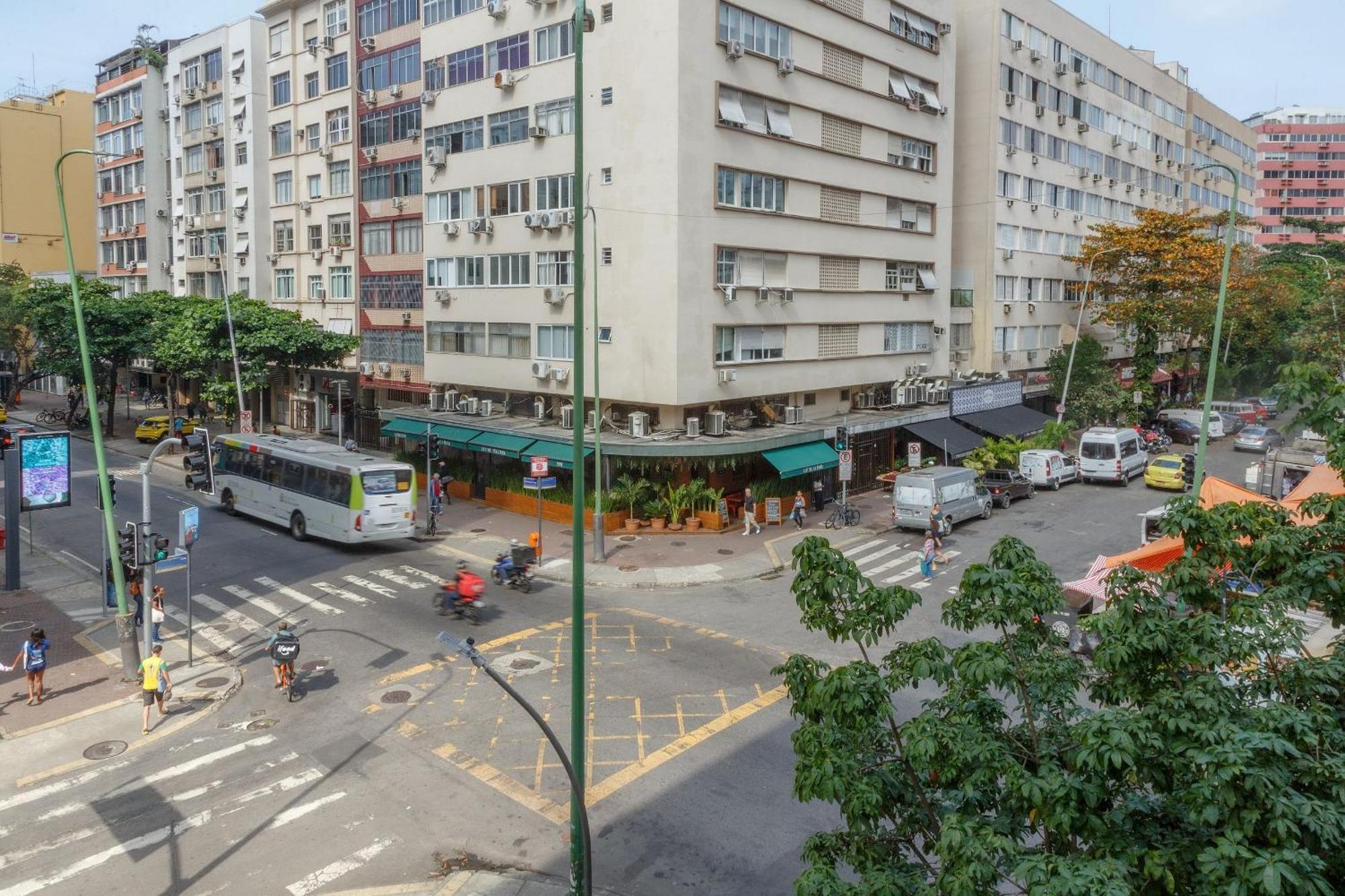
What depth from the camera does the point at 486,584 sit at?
2708 centimetres

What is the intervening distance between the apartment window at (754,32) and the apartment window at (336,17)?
948 inches

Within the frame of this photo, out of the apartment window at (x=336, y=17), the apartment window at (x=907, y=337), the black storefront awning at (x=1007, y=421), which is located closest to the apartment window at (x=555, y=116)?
the apartment window at (x=907, y=337)

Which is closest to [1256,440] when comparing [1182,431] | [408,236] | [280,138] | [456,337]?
[1182,431]

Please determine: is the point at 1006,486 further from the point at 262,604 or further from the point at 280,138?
the point at 280,138

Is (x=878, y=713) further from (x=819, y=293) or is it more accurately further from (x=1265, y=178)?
(x=1265, y=178)

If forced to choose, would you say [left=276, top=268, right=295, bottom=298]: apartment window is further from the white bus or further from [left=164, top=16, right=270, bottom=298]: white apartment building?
the white bus

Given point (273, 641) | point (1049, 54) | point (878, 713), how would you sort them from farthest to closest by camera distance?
point (1049, 54), point (273, 641), point (878, 713)

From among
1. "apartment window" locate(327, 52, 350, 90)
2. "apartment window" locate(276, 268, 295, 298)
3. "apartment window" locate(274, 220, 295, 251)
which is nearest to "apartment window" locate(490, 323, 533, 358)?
"apartment window" locate(327, 52, 350, 90)

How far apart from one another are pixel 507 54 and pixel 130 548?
25.2 meters

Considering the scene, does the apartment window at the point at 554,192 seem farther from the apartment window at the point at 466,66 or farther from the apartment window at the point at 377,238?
the apartment window at the point at 377,238

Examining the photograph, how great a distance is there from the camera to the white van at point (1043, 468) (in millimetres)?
41969

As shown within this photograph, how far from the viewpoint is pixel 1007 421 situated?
48188 millimetres

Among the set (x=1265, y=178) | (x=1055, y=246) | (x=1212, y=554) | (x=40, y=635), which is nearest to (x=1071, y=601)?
(x=1212, y=554)

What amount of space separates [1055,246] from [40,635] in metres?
53.8
